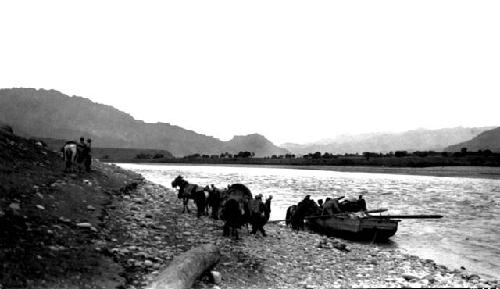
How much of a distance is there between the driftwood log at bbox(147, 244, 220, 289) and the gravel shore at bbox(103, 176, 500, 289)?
37cm

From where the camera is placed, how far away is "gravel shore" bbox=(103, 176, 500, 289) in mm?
10133

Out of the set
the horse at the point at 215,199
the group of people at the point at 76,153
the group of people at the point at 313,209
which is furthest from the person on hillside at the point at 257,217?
the group of people at the point at 76,153

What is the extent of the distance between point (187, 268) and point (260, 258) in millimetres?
3948

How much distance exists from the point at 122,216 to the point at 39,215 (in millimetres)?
3723

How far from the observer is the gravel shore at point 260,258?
1013 cm

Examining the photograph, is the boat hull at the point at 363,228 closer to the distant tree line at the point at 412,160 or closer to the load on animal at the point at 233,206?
the load on animal at the point at 233,206

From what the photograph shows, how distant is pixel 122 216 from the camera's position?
1409 centimetres

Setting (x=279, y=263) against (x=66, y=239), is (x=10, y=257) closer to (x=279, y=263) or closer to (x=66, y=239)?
(x=66, y=239)

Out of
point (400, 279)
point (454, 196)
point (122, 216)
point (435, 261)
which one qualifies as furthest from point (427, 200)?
point (122, 216)

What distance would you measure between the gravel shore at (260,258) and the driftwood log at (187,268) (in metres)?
0.37

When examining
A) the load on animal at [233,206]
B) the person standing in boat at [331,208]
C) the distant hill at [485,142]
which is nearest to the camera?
the load on animal at [233,206]

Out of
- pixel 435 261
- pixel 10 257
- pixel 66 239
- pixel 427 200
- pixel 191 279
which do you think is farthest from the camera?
pixel 427 200

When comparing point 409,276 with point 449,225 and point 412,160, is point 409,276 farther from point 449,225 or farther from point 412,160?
point 412,160

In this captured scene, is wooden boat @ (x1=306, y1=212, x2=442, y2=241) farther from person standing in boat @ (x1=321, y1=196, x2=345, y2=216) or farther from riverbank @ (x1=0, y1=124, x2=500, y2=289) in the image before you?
riverbank @ (x1=0, y1=124, x2=500, y2=289)
